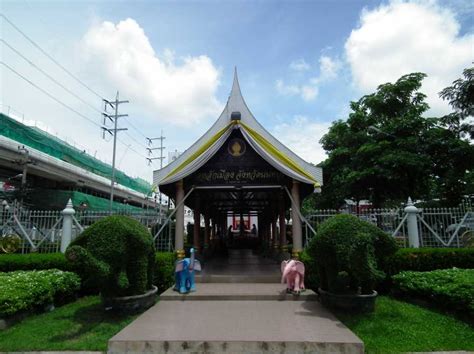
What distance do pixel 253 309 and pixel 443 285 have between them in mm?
3617

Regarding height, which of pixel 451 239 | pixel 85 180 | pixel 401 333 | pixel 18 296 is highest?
pixel 85 180

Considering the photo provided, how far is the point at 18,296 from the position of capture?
5.67m

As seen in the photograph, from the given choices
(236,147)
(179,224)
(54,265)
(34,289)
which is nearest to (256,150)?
(236,147)

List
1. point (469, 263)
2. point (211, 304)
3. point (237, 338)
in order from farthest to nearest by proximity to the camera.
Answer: point (469, 263), point (211, 304), point (237, 338)

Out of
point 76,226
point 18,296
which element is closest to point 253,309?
point 18,296

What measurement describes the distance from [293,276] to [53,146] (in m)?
29.6

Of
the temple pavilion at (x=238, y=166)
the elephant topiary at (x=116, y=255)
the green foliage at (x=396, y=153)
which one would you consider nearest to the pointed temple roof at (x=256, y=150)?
the temple pavilion at (x=238, y=166)

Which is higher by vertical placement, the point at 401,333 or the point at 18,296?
the point at 18,296

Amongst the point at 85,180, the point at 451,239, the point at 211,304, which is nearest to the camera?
the point at 211,304

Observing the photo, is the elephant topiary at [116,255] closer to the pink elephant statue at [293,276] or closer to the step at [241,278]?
the step at [241,278]

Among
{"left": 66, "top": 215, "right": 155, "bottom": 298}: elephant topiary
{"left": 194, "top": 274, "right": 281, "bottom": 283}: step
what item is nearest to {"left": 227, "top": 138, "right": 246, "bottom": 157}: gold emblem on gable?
{"left": 194, "top": 274, "right": 281, "bottom": 283}: step

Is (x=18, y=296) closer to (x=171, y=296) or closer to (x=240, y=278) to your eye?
(x=171, y=296)

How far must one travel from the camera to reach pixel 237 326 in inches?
205

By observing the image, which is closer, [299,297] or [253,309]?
[253,309]
